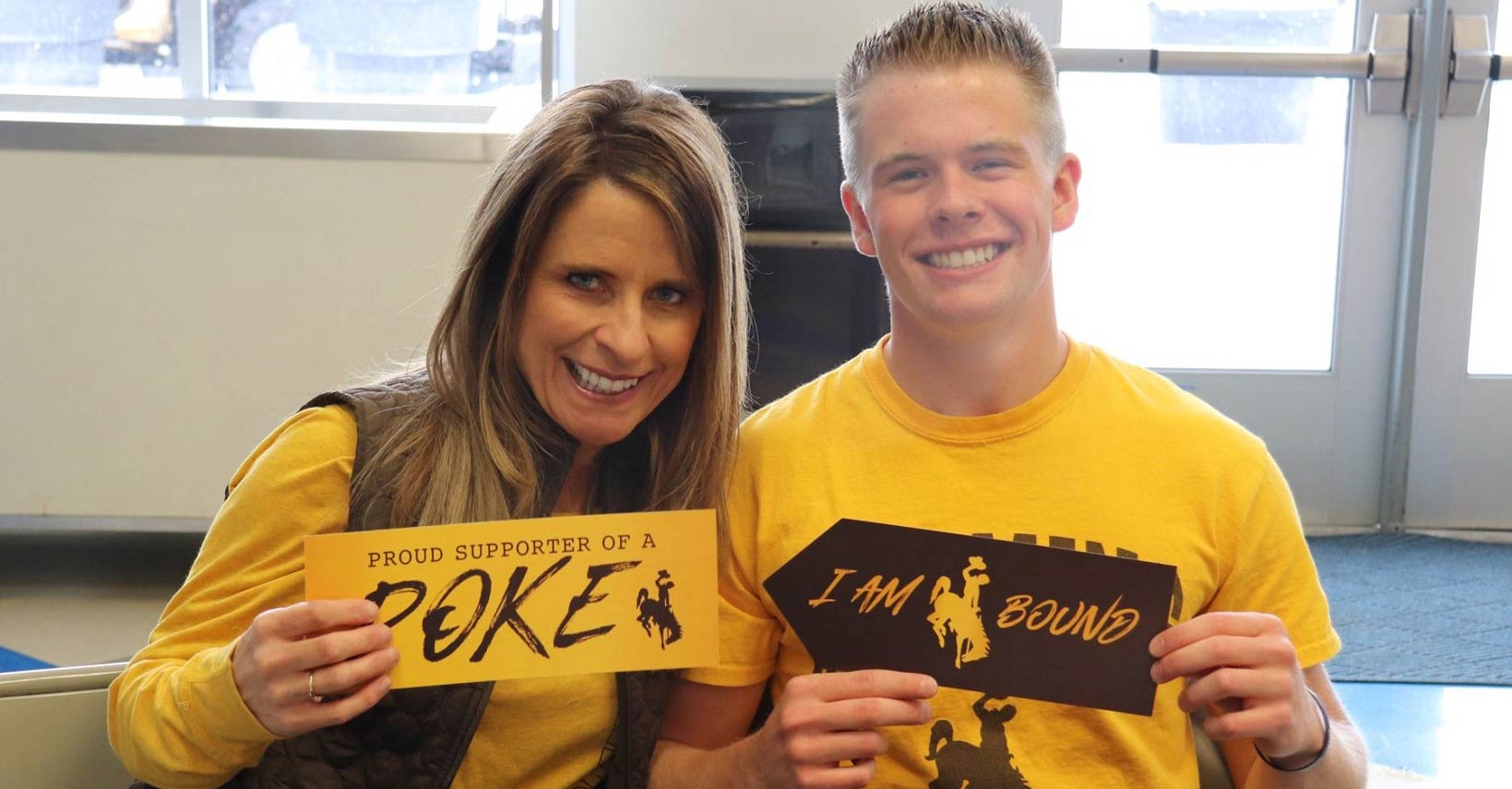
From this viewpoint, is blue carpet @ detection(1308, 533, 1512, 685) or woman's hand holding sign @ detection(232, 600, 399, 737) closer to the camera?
woman's hand holding sign @ detection(232, 600, 399, 737)

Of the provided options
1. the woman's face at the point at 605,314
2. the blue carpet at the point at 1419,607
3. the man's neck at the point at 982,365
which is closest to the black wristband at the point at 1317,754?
the man's neck at the point at 982,365

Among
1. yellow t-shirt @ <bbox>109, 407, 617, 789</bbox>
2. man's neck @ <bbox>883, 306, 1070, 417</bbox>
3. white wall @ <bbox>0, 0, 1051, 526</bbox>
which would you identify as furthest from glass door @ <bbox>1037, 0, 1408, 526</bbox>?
yellow t-shirt @ <bbox>109, 407, 617, 789</bbox>

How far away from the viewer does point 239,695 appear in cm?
100

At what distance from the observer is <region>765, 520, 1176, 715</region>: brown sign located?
986 millimetres

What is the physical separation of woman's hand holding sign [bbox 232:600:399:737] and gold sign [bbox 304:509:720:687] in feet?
0.09

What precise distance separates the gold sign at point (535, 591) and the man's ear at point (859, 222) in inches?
12.7

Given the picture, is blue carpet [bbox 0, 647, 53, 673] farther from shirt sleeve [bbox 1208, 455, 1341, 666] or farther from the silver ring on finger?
shirt sleeve [bbox 1208, 455, 1341, 666]

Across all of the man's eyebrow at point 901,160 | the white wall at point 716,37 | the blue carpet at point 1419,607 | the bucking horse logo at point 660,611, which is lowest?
the blue carpet at point 1419,607

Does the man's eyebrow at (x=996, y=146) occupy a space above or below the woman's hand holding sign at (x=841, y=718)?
above

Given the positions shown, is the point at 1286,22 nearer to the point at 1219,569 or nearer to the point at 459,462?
the point at 1219,569

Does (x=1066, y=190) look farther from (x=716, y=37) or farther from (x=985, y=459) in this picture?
(x=716, y=37)

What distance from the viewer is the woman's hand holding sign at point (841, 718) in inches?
39.4

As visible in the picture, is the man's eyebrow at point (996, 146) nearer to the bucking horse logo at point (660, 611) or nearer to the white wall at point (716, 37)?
the bucking horse logo at point (660, 611)

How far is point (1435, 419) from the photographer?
3.56m
